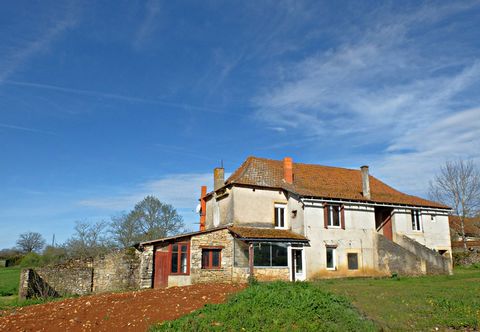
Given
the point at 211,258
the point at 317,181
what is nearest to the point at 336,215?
the point at 317,181

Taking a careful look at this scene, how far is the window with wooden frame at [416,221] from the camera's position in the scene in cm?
3132

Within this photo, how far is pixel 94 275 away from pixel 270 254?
11309 mm

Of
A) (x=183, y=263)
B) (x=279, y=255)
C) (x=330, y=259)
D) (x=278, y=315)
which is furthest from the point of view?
(x=330, y=259)

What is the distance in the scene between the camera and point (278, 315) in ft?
38.4

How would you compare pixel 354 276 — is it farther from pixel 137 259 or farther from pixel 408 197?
pixel 137 259

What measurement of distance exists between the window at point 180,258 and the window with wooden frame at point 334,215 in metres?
10.0

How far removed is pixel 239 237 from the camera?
24.2 metres

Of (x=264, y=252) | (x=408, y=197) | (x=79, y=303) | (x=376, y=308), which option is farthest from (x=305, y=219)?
(x=79, y=303)

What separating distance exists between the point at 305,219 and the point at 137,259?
11.5 meters

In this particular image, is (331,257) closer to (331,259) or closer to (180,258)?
(331,259)

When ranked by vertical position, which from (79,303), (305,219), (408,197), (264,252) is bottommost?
(79,303)

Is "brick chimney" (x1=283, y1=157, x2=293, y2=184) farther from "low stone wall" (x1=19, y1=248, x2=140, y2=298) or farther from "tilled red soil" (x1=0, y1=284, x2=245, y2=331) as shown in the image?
"tilled red soil" (x1=0, y1=284, x2=245, y2=331)

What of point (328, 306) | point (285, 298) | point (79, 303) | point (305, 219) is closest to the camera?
point (328, 306)

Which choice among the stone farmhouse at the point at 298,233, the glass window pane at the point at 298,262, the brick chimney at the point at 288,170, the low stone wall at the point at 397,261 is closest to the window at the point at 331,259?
the stone farmhouse at the point at 298,233
